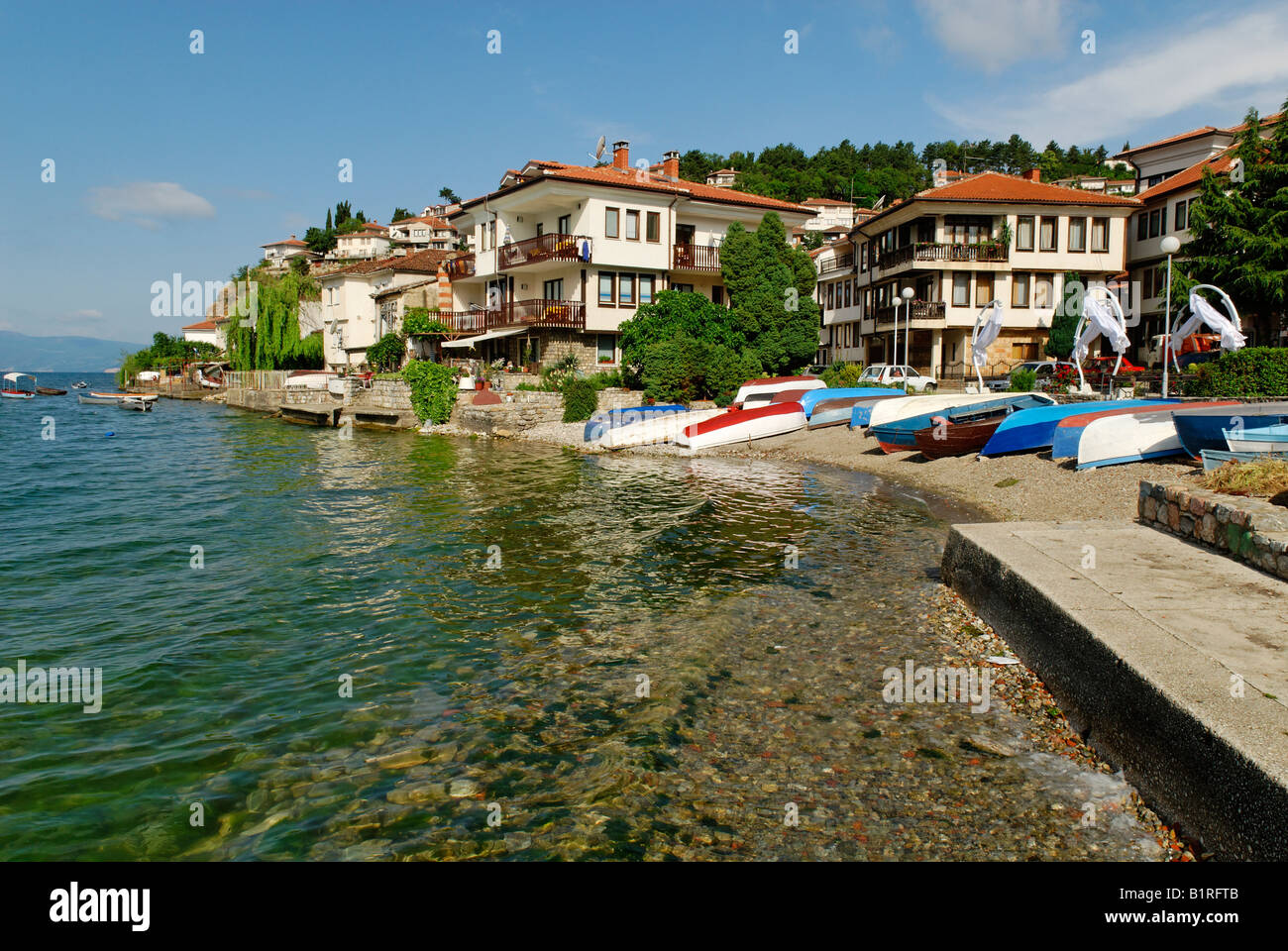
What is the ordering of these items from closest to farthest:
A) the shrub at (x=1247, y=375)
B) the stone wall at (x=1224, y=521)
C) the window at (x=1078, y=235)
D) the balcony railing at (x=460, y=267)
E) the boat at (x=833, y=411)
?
the stone wall at (x=1224, y=521) → the shrub at (x=1247, y=375) → the boat at (x=833, y=411) → the window at (x=1078, y=235) → the balcony railing at (x=460, y=267)

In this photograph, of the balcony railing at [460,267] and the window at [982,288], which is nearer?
the window at [982,288]

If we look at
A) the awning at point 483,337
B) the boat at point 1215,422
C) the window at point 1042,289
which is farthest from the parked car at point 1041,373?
the awning at point 483,337

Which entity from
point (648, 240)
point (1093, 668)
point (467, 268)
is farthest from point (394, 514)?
→ point (467, 268)

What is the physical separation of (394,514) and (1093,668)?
1436 centimetres

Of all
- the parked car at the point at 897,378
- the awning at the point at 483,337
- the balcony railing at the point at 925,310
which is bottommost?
the parked car at the point at 897,378

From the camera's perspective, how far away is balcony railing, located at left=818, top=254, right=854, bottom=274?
5862cm

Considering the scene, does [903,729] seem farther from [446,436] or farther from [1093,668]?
[446,436]

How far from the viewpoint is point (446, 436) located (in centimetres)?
3722

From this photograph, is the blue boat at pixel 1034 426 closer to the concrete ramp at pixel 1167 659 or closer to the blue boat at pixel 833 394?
the blue boat at pixel 833 394

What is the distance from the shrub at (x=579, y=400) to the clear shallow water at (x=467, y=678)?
17.0 meters

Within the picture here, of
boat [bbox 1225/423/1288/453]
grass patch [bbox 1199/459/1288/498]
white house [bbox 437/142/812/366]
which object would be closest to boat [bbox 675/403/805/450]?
white house [bbox 437/142/812/366]

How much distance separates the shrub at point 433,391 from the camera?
39.8 meters

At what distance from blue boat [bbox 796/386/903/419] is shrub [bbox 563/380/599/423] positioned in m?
9.39

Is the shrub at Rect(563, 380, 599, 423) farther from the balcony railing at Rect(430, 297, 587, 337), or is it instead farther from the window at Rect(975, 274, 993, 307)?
the window at Rect(975, 274, 993, 307)
